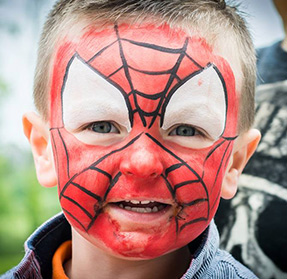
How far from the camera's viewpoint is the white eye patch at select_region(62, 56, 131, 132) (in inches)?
52.2

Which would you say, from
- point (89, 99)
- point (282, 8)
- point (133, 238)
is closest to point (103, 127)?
point (89, 99)

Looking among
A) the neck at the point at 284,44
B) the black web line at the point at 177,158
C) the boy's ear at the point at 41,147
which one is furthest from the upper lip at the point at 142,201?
the neck at the point at 284,44

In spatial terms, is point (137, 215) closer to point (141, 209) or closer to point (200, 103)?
point (141, 209)

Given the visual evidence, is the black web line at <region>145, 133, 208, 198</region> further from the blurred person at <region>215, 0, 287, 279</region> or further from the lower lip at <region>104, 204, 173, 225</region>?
the blurred person at <region>215, 0, 287, 279</region>

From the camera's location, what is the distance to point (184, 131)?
1385mm

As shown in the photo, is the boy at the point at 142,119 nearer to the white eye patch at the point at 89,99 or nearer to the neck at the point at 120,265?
the white eye patch at the point at 89,99

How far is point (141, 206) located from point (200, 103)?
353 millimetres

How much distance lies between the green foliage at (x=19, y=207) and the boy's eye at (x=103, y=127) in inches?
126

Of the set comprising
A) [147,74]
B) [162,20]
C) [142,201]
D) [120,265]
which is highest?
[162,20]

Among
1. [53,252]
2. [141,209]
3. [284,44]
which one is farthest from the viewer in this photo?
[284,44]

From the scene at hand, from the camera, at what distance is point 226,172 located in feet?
5.19

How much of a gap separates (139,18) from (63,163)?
500mm

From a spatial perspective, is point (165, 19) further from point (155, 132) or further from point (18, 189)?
point (18, 189)

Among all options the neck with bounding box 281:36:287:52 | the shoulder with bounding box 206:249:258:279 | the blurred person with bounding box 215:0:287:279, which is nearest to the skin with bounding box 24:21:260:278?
the shoulder with bounding box 206:249:258:279
